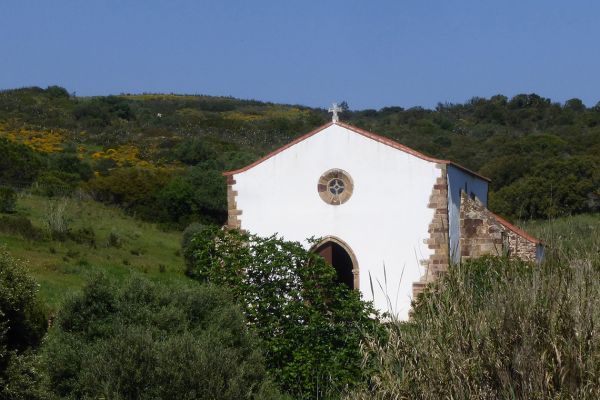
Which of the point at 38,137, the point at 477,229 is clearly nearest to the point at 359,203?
the point at 477,229

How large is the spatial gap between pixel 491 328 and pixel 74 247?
24588 millimetres

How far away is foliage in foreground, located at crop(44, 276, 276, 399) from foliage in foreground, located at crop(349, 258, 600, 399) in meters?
3.14

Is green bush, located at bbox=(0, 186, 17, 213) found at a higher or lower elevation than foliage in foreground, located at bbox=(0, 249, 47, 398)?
higher

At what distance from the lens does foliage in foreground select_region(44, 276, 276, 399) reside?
1058 cm

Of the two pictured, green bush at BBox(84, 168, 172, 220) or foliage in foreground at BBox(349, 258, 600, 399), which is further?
green bush at BBox(84, 168, 172, 220)

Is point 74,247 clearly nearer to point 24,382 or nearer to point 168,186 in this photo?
point 168,186

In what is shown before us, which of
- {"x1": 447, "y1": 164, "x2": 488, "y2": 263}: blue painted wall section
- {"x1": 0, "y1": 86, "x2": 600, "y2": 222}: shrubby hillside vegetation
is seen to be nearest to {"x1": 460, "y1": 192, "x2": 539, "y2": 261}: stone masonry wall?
{"x1": 447, "y1": 164, "x2": 488, "y2": 263}: blue painted wall section

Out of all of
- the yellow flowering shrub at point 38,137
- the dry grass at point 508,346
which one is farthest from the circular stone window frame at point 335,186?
the yellow flowering shrub at point 38,137

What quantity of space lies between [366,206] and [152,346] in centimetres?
1284

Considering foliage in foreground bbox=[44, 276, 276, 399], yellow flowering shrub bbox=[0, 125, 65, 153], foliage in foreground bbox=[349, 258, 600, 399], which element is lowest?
foliage in foreground bbox=[44, 276, 276, 399]

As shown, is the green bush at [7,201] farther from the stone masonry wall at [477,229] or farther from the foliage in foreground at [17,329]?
the foliage in foreground at [17,329]

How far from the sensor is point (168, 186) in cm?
4534

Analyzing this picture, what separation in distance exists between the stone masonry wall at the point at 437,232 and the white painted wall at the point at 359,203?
0.43 feet

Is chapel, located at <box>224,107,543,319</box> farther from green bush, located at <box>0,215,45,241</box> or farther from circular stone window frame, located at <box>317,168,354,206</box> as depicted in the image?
green bush, located at <box>0,215,45,241</box>
